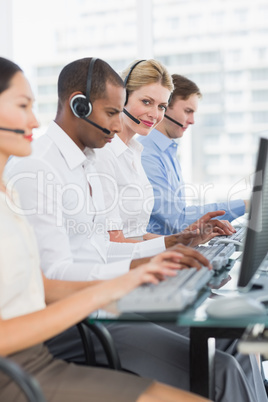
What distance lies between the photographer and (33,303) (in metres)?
1.12

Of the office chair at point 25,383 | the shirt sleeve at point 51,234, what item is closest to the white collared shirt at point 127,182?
the shirt sleeve at point 51,234

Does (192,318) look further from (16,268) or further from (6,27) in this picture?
(6,27)

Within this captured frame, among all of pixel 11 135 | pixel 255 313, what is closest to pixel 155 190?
pixel 11 135

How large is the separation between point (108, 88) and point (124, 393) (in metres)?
0.96

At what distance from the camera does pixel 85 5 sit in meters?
4.36

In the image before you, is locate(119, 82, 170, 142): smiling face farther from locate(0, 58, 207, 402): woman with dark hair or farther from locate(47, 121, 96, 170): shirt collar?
locate(0, 58, 207, 402): woman with dark hair

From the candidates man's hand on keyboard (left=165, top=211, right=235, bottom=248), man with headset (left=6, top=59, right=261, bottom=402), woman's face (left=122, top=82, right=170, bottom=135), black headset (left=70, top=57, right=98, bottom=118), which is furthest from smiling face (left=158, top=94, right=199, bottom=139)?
black headset (left=70, top=57, right=98, bottom=118)

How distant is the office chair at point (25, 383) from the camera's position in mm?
858

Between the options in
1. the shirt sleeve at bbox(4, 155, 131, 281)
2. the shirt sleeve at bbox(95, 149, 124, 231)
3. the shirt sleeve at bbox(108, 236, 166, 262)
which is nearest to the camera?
the shirt sleeve at bbox(4, 155, 131, 281)

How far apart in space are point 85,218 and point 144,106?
93 centimetres

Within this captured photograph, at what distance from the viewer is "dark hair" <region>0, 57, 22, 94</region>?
116 centimetres

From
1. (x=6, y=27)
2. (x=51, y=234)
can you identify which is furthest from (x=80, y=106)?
(x=6, y=27)

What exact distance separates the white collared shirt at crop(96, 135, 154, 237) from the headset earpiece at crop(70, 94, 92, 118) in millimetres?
473

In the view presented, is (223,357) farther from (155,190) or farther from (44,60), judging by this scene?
(44,60)
